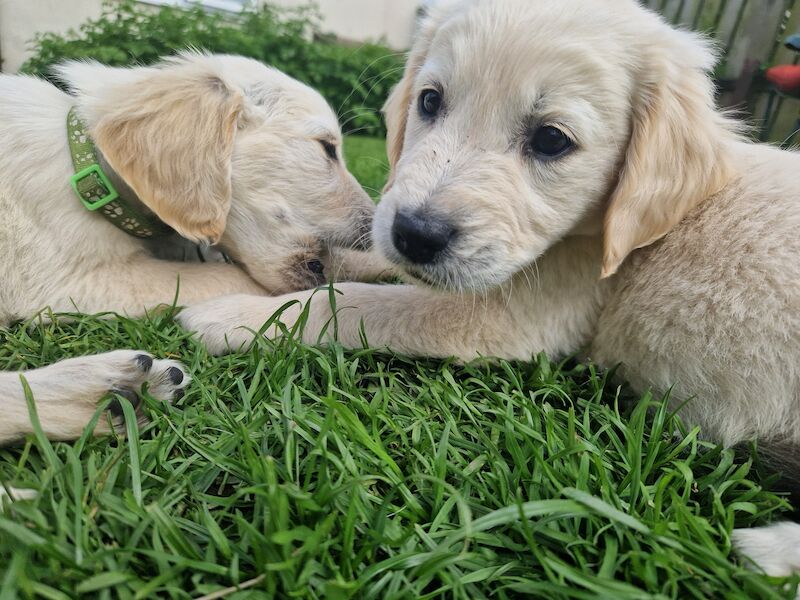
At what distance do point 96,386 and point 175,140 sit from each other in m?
1.06

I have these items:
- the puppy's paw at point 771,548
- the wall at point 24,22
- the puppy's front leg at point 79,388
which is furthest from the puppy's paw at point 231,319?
the wall at point 24,22

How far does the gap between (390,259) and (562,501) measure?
96 centimetres

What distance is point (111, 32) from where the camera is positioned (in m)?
8.33

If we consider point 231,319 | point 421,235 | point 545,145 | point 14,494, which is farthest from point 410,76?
point 14,494

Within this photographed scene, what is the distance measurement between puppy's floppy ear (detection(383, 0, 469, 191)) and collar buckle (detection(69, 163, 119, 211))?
1.13 meters

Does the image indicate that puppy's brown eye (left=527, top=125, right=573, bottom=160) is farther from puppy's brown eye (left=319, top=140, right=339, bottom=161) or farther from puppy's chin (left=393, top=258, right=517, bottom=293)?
puppy's brown eye (left=319, top=140, right=339, bottom=161)

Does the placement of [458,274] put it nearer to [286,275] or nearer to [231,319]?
[231,319]

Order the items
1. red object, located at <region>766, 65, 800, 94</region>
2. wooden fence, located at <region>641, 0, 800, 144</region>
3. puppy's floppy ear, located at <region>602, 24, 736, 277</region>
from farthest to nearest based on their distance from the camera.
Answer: wooden fence, located at <region>641, 0, 800, 144</region> → red object, located at <region>766, 65, 800, 94</region> → puppy's floppy ear, located at <region>602, 24, 736, 277</region>

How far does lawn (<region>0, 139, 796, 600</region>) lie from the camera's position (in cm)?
112

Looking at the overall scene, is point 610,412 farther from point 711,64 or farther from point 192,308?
point 192,308

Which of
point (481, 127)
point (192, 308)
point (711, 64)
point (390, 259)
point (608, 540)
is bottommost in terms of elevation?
point (192, 308)

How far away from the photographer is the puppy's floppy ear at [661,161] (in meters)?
1.89

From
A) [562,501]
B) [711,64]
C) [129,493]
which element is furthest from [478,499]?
[711,64]

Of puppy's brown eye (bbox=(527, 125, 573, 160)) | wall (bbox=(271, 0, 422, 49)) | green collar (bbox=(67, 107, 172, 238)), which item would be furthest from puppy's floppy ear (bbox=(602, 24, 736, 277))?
wall (bbox=(271, 0, 422, 49))
